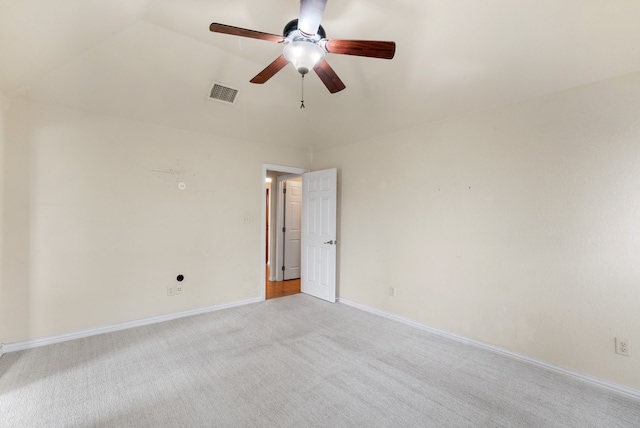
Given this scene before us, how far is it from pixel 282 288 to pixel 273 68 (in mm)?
3992

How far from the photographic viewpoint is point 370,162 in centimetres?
403

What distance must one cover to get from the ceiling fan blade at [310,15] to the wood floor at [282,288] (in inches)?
153

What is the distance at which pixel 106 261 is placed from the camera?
3164 mm

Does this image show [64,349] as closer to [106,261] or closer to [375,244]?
[106,261]

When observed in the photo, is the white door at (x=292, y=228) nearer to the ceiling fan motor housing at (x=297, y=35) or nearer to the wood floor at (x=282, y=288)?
the wood floor at (x=282, y=288)

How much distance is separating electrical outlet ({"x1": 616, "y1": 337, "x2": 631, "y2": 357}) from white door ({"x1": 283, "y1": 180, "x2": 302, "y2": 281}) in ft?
15.1

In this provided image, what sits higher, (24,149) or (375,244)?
(24,149)

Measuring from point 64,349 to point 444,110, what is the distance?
455 centimetres

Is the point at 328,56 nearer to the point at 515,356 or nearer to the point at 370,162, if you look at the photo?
the point at 370,162

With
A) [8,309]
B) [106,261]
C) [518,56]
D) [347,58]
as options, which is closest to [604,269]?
[518,56]

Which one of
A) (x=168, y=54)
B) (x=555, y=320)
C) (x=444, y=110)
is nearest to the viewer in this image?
(x=555, y=320)

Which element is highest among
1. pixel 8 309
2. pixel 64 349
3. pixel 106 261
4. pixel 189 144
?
pixel 189 144

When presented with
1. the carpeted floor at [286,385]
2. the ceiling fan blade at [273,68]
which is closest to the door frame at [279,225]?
the carpeted floor at [286,385]

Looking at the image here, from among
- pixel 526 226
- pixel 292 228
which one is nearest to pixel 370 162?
pixel 526 226
